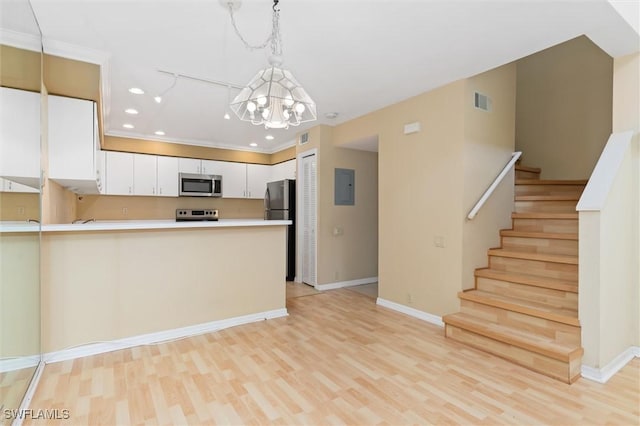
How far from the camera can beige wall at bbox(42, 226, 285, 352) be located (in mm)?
2650

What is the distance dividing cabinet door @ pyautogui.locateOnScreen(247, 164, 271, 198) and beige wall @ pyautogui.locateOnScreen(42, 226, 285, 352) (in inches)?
123

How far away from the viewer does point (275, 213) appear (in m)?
5.77

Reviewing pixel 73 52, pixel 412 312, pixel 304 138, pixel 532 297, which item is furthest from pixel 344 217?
pixel 73 52

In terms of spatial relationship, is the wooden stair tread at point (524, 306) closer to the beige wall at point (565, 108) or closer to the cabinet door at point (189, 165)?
the beige wall at point (565, 108)

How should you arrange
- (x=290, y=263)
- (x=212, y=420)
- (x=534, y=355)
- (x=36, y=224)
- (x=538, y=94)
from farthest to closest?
(x=290, y=263), (x=538, y=94), (x=534, y=355), (x=36, y=224), (x=212, y=420)

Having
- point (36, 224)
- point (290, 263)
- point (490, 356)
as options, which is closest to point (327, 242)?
point (290, 263)

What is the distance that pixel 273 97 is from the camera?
196 centimetres

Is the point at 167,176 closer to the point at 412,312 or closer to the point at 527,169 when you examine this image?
the point at 412,312

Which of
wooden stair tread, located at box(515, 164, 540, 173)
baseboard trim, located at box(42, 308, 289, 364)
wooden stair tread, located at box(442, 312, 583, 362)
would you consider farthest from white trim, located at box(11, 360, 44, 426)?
wooden stair tread, located at box(515, 164, 540, 173)

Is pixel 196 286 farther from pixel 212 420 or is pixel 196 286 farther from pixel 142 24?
pixel 142 24

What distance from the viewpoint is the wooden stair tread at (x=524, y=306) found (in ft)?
8.31

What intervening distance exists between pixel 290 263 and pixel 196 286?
8.47 ft

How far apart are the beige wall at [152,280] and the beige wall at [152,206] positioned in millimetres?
3317

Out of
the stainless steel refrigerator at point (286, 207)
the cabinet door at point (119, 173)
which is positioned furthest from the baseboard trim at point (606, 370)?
the cabinet door at point (119, 173)
